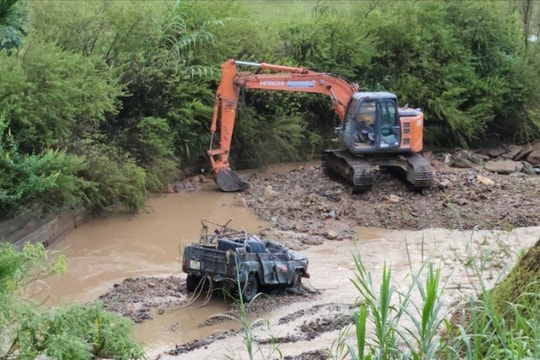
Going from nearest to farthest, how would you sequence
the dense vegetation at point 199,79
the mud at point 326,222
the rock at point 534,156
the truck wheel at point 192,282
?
the mud at point 326,222
the truck wheel at point 192,282
the dense vegetation at point 199,79
the rock at point 534,156

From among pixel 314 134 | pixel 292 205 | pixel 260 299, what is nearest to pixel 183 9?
pixel 314 134

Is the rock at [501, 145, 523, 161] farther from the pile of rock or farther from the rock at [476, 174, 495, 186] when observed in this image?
the rock at [476, 174, 495, 186]

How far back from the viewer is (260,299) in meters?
10.0

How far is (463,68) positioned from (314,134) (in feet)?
13.8

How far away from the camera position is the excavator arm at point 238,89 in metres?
15.9

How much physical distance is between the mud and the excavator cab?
768 mm

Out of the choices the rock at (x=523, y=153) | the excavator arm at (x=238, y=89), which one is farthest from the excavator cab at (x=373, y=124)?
the rock at (x=523, y=153)

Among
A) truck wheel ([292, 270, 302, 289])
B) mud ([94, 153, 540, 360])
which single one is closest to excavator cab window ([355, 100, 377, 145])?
mud ([94, 153, 540, 360])

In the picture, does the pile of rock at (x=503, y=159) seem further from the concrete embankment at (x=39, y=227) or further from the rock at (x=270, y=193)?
the concrete embankment at (x=39, y=227)

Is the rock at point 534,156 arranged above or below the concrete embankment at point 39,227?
above

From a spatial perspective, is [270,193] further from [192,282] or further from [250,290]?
[250,290]

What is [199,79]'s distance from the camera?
17078 mm

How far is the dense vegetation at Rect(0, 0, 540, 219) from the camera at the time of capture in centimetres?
1252

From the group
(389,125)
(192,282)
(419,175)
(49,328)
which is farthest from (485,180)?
(49,328)
